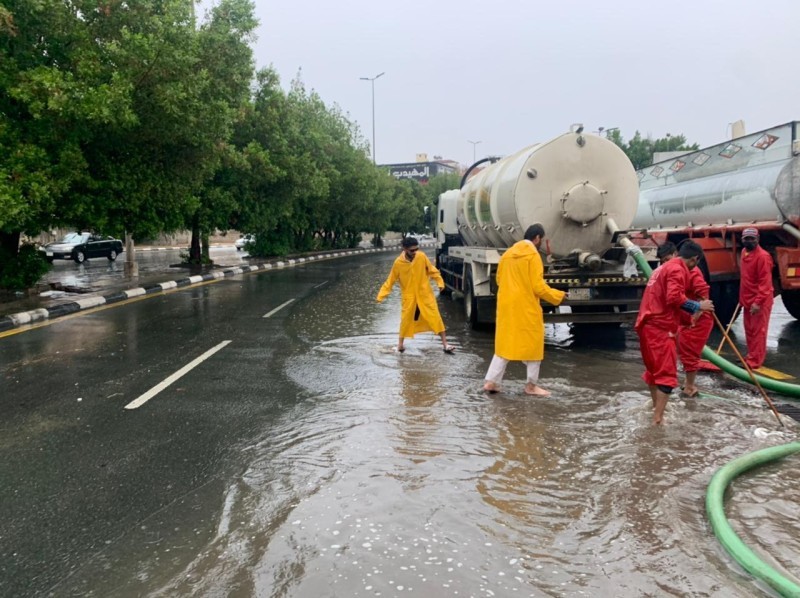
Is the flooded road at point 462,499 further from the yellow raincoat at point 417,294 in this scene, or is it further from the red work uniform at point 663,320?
the yellow raincoat at point 417,294

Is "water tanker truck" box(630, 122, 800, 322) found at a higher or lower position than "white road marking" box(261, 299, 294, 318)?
higher

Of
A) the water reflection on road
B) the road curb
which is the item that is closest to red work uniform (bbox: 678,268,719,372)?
the water reflection on road

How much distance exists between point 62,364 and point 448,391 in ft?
15.5

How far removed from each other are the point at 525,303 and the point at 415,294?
2530 mm

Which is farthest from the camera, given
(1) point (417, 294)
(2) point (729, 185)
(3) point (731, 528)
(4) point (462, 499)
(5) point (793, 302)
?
(5) point (793, 302)

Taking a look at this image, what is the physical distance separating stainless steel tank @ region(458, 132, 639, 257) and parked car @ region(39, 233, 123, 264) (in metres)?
25.4

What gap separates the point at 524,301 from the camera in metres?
6.47

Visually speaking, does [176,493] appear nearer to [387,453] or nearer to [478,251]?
[387,453]

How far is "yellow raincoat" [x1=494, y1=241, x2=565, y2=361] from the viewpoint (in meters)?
6.43

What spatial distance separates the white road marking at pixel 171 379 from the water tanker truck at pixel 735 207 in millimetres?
6222

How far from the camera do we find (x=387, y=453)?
193 inches

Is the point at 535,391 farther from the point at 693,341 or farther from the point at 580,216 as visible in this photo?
the point at 580,216

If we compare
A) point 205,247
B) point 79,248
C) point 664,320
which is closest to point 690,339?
point 664,320

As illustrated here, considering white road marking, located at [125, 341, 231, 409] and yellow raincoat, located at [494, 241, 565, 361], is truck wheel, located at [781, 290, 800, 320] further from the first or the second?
white road marking, located at [125, 341, 231, 409]
